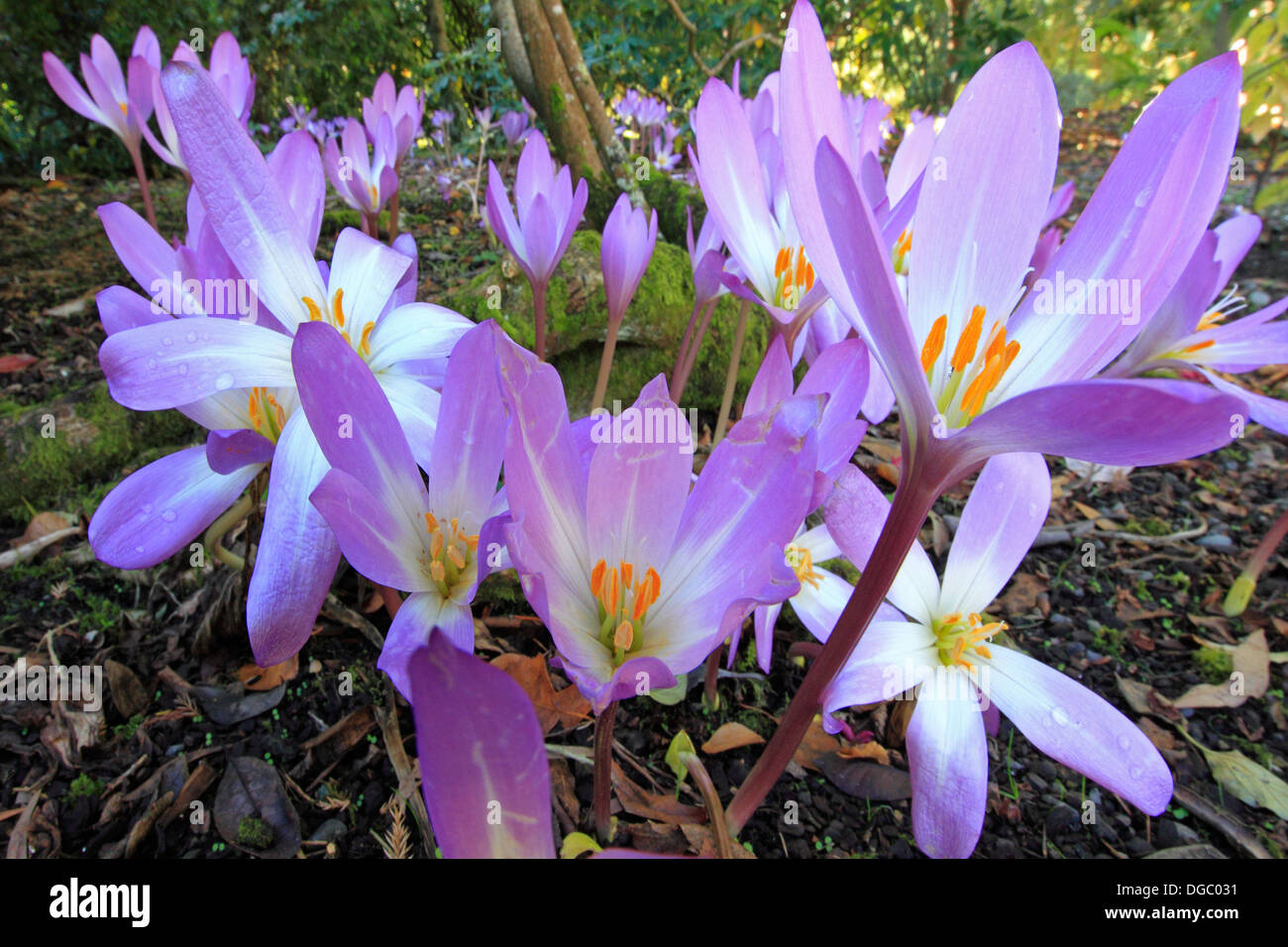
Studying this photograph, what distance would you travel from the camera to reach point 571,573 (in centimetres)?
58

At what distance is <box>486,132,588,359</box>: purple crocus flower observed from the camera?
1.06m

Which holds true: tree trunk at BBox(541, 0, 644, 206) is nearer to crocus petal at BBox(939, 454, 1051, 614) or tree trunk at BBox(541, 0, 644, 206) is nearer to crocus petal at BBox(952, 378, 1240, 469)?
crocus petal at BBox(939, 454, 1051, 614)

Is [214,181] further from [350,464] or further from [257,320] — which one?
[350,464]

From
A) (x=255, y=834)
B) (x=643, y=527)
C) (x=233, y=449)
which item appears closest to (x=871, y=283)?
(x=643, y=527)

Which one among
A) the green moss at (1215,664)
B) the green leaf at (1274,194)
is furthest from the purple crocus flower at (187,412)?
the green leaf at (1274,194)

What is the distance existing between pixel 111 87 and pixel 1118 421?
2.38m

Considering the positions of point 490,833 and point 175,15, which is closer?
point 490,833

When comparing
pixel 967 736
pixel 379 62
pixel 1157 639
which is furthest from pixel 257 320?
pixel 379 62

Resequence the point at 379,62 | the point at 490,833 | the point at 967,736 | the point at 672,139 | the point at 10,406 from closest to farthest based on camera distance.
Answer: the point at 490,833
the point at 967,736
the point at 10,406
the point at 672,139
the point at 379,62

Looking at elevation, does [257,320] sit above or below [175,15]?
below

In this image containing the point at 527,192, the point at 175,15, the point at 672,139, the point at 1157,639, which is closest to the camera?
the point at 527,192

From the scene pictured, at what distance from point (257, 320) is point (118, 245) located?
184 mm

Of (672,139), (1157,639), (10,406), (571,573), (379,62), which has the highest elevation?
(379,62)

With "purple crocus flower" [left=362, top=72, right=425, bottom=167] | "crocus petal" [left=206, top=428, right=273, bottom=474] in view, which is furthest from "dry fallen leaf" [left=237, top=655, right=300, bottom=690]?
"purple crocus flower" [left=362, top=72, right=425, bottom=167]
